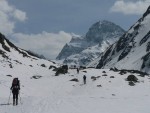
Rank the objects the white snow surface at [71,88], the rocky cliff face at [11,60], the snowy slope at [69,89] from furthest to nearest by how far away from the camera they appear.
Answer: the rocky cliff face at [11,60], the white snow surface at [71,88], the snowy slope at [69,89]

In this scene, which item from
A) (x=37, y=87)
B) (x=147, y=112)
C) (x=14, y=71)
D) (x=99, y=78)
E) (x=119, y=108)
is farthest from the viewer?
(x=14, y=71)

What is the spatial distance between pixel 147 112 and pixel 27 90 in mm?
44861

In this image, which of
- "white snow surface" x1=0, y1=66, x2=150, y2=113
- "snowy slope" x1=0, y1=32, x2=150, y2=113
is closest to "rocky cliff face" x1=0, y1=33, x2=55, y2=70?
"snowy slope" x1=0, y1=32, x2=150, y2=113

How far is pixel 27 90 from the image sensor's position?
66875 millimetres

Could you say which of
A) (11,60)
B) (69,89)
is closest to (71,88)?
(69,89)

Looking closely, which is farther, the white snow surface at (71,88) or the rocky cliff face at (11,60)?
the rocky cliff face at (11,60)

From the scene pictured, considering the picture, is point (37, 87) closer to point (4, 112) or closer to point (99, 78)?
point (99, 78)

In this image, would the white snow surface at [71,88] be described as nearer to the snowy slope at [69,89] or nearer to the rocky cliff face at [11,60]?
the snowy slope at [69,89]

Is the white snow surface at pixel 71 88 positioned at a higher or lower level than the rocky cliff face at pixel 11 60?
lower

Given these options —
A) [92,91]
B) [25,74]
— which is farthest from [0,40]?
[92,91]

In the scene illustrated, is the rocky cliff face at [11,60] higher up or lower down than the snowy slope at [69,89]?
higher up

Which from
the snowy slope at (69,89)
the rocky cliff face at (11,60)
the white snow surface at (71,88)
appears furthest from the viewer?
the rocky cliff face at (11,60)

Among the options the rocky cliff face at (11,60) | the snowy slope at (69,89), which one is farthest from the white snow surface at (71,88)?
the rocky cliff face at (11,60)

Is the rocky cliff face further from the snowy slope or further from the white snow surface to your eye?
the white snow surface
